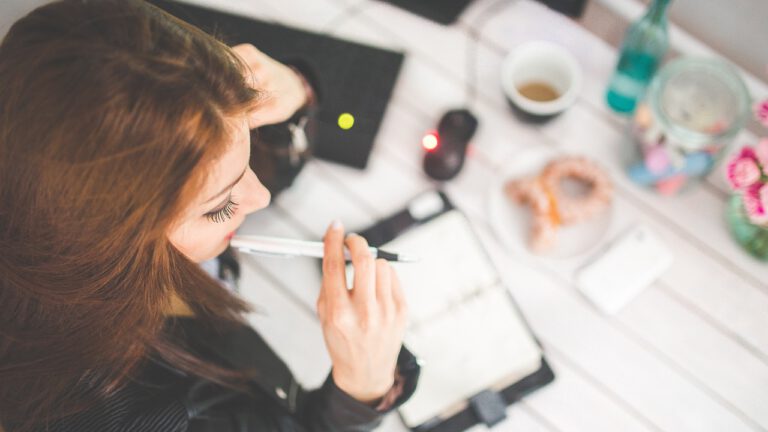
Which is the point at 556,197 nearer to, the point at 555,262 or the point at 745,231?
the point at 555,262

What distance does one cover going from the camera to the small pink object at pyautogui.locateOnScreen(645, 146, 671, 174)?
86 centimetres

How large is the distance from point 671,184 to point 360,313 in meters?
0.52

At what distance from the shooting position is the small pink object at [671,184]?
89 cm

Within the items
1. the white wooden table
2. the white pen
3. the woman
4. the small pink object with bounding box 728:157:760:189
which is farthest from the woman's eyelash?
the small pink object with bounding box 728:157:760:189

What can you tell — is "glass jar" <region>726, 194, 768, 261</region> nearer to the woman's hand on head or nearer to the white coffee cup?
the white coffee cup

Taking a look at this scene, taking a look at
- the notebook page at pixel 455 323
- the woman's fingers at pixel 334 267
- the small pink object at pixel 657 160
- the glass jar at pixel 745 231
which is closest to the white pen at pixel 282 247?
the woman's fingers at pixel 334 267

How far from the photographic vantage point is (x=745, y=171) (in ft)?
2.25

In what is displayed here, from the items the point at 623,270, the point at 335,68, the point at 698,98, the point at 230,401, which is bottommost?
the point at 230,401

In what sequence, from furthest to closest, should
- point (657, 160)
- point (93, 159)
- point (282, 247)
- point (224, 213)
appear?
point (657, 160)
point (282, 247)
point (224, 213)
point (93, 159)

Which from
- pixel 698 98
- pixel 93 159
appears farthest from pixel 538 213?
pixel 93 159

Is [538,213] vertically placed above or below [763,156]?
below

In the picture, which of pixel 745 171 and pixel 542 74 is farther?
pixel 542 74

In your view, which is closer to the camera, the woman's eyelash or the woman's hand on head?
the woman's eyelash

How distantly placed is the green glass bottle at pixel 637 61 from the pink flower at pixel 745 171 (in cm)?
26
